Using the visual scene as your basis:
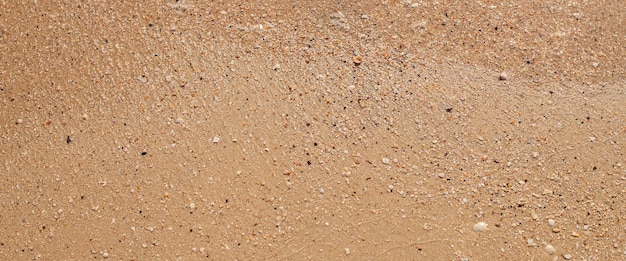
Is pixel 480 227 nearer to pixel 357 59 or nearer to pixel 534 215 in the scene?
pixel 534 215

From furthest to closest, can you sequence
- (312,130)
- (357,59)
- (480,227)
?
(357,59)
(312,130)
(480,227)

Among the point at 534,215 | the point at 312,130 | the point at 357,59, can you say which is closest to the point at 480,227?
the point at 534,215

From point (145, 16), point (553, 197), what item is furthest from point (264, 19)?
point (553, 197)

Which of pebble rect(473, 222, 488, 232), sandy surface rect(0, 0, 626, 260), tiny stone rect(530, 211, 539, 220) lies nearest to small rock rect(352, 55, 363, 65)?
sandy surface rect(0, 0, 626, 260)

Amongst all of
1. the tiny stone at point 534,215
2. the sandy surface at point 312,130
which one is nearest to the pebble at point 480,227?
the sandy surface at point 312,130

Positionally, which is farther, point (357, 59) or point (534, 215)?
point (357, 59)

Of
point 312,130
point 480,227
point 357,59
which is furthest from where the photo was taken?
point 357,59

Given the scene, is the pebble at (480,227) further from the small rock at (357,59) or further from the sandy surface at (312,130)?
the small rock at (357,59)

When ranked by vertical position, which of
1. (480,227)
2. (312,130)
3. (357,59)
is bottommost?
(480,227)

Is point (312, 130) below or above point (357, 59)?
below
